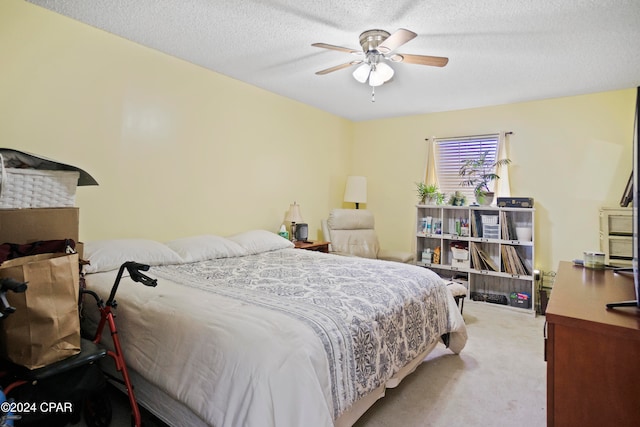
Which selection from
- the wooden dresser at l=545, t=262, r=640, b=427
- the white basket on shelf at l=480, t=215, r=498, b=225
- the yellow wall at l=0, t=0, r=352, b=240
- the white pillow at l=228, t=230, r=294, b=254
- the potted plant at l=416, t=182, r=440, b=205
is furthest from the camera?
the potted plant at l=416, t=182, r=440, b=205

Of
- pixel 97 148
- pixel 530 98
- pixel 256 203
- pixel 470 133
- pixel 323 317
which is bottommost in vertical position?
pixel 323 317

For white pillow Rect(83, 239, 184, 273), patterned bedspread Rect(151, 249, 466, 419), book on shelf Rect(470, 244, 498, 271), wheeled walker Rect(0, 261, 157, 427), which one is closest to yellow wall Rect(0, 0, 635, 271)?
white pillow Rect(83, 239, 184, 273)

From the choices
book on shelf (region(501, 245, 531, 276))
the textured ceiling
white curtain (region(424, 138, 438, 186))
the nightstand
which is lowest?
book on shelf (region(501, 245, 531, 276))

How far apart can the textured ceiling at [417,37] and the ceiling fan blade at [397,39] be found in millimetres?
187

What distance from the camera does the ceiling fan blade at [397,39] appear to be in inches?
77.5

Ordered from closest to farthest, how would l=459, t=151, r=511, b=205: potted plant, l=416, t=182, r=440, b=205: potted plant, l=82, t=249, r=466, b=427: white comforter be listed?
1. l=82, t=249, r=466, b=427: white comforter
2. l=459, t=151, r=511, b=205: potted plant
3. l=416, t=182, r=440, b=205: potted plant

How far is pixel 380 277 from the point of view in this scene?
7.27 ft

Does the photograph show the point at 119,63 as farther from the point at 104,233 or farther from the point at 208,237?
the point at 208,237

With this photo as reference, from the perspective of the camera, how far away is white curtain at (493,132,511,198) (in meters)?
4.11

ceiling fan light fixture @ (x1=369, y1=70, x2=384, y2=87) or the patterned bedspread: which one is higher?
ceiling fan light fixture @ (x1=369, y1=70, x2=384, y2=87)

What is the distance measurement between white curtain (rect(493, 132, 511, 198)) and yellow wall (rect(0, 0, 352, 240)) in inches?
Answer: 97.3

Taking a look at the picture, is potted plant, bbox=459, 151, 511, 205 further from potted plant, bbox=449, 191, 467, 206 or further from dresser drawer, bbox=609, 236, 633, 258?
dresser drawer, bbox=609, 236, 633, 258

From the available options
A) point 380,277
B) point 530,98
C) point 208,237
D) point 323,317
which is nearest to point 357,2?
point 380,277

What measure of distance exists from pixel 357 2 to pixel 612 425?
2.31 meters
